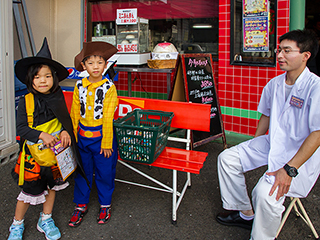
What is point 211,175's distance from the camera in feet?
13.4

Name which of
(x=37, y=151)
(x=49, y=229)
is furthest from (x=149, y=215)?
(x=37, y=151)

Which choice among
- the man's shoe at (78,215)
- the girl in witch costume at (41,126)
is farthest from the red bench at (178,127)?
the girl in witch costume at (41,126)

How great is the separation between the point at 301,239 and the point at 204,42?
3.92 meters

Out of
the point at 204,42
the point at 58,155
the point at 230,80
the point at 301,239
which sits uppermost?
the point at 204,42

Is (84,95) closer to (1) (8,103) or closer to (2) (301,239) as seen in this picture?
(1) (8,103)

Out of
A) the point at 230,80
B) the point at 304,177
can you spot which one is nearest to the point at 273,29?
the point at 230,80

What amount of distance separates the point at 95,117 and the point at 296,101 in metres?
1.66

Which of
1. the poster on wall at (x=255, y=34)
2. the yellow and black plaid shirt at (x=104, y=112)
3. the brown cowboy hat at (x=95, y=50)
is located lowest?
the yellow and black plaid shirt at (x=104, y=112)

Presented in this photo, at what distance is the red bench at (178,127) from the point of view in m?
3.04

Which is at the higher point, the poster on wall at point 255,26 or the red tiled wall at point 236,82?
the poster on wall at point 255,26

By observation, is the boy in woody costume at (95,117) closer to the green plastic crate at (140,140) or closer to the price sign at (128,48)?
the green plastic crate at (140,140)

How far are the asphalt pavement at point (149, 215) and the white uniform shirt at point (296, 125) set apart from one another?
0.66 m

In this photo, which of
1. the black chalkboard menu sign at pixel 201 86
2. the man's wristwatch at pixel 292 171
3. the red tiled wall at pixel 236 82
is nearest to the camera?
the man's wristwatch at pixel 292 171

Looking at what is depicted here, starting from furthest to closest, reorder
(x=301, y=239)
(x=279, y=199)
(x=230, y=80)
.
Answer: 1. (x=230, y=80)
2. (x=301, y=239)
3. (x=279, y=199)
